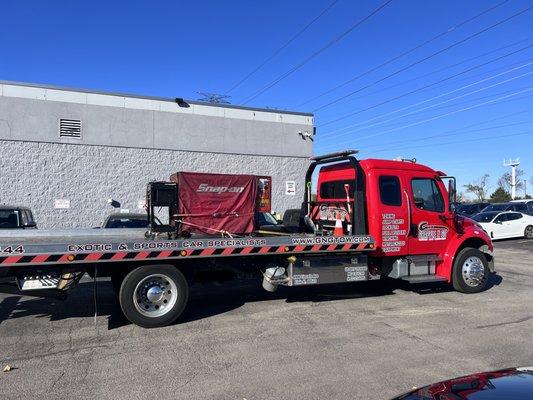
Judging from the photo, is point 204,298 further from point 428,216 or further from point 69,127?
point 69,127

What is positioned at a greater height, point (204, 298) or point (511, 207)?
point (511, 207)

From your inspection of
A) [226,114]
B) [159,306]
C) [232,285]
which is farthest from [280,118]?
[159,306]

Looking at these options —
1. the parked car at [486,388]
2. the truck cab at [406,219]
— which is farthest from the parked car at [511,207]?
the parked car at [486,388]

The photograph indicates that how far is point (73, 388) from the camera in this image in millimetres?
4828

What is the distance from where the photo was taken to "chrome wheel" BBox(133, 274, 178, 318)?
7016mm

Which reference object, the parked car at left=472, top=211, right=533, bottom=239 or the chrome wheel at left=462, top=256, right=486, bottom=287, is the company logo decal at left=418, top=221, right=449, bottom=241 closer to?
the chrome wheel at left=462, top=256, right=486, bottom=287

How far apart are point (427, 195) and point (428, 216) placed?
16.4 inches

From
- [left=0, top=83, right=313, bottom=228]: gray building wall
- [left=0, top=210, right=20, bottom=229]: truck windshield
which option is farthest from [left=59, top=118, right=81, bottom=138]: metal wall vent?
[left=0, top=210, right=20, bottom=229]: truck windshield

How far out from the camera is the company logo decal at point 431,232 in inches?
369

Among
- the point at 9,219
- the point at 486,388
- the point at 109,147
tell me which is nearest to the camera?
the point at 486,388

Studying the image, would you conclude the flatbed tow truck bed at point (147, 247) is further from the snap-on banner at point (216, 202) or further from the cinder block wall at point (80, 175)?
the cinder block wall at point (80, 175)

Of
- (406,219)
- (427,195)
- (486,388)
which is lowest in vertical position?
(486,388)

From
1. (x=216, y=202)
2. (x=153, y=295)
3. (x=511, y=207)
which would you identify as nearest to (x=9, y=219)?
(x=216, y=202)

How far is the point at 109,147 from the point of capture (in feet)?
67.7
